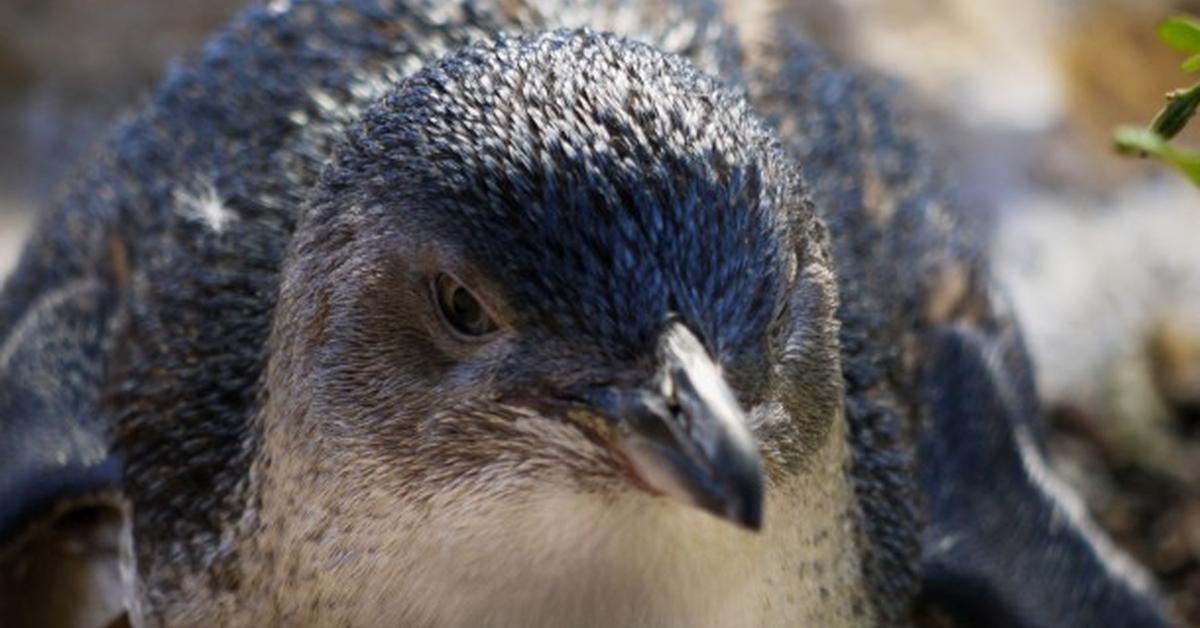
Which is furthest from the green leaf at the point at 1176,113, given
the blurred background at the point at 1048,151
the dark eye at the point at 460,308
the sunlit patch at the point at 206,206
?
the blurred background at the point at 1048,151

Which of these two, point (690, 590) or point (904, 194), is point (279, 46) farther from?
point (690, 590)

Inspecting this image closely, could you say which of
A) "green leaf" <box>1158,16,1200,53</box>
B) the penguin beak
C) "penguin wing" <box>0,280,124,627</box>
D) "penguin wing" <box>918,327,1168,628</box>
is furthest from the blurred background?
"green leaf" <box>1158,16,1200,53</box>

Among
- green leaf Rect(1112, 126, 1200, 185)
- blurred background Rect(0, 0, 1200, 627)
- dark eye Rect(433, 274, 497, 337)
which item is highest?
blurred background Rect(0, 0, 1200, 627)

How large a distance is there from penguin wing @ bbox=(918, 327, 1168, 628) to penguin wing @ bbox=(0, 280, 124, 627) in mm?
1608

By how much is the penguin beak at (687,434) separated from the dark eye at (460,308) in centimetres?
22

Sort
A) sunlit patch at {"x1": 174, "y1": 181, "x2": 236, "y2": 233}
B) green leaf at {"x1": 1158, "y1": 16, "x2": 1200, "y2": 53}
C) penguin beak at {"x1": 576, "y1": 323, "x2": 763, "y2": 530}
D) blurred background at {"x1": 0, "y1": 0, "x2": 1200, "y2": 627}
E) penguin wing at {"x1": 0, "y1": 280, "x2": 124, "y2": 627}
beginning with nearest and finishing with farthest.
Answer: green leaf at {"x1": 1158, "y1": 16, "x2": 1200, "y2": 53}, penguin beak at {"x1": 576, "y1": 323, "x2": 763, "y2": 530}, sunlit patch at {"x1": 174, "y1": 181, "x2": 236, "y2": 233}, penguin wing at {"x1": 0, "y1": 280, "x2": 124, "y2": 627}, blurred background at {"x1": 0, "y1": 0, "x2": 1200, "y2": 627}

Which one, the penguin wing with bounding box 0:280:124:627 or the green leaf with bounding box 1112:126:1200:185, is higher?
the penguin wing with bounding box 0:280:124:627

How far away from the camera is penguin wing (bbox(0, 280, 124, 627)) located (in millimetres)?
4086

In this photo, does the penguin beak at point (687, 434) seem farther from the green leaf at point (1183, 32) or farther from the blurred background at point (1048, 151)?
the blurred background at point (1048, 151)

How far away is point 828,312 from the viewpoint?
3123mm

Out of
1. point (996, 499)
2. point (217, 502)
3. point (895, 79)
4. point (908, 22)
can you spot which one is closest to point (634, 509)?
point (217, 502)

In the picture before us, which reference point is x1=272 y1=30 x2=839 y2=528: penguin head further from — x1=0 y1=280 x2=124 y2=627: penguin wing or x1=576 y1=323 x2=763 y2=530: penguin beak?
x1=0 y1=280 x2=124 y2=627: penguin wing

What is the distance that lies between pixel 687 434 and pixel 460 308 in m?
0.47

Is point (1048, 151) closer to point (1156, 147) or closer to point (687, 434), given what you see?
point (687, 434)
